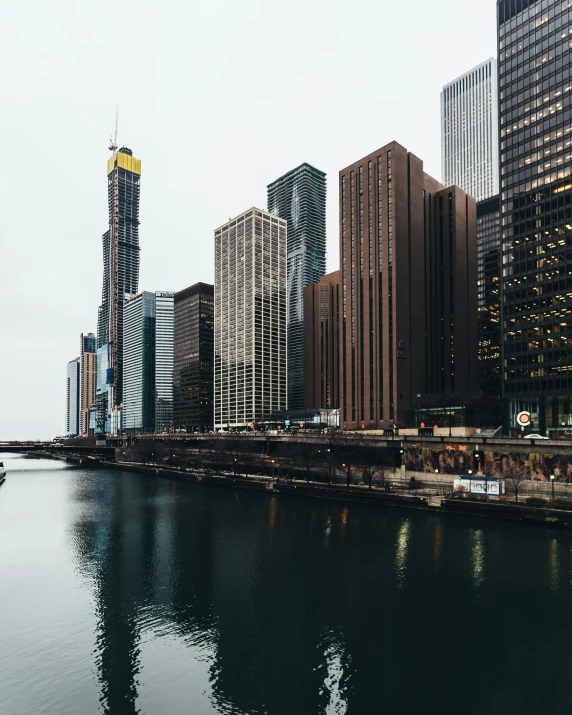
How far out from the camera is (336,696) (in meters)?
32.7

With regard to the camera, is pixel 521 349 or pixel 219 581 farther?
pixel 521 349

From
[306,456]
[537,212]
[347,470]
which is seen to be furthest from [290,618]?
[537,212]

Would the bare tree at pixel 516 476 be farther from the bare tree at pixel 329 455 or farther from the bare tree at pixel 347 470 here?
the bare tree at pixel 329 455

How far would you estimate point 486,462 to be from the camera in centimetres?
10444

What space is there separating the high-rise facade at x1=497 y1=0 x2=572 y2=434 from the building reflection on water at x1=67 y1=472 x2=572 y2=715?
6536 centimetres

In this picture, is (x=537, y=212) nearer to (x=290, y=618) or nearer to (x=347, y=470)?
(x=347, y=470)

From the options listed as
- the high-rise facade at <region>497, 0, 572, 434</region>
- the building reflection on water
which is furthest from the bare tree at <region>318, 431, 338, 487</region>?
the high-rise facade at <region>497, 0, 572, 434</region>

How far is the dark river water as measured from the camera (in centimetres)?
3316

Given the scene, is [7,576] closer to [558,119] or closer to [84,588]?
[84,588]

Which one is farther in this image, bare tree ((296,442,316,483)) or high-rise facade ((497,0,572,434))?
high-rise facade ((497,0,572,434))

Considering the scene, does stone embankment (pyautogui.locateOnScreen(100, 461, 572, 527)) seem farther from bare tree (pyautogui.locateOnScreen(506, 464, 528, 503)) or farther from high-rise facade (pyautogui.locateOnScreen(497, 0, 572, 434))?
high-rise facade (pyautogui.locateOnScreen(497, 0, 572, 434))

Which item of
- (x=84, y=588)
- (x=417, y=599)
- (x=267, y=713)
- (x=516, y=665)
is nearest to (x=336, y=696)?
(x=267, y=713)

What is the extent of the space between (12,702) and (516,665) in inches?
1359

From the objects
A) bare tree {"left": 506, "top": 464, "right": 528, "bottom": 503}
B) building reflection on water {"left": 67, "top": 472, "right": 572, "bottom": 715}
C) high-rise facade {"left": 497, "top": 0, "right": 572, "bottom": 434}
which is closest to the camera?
building reflection on water {"left": 67, "top": 472, "right": 572, "bottom": 715}
